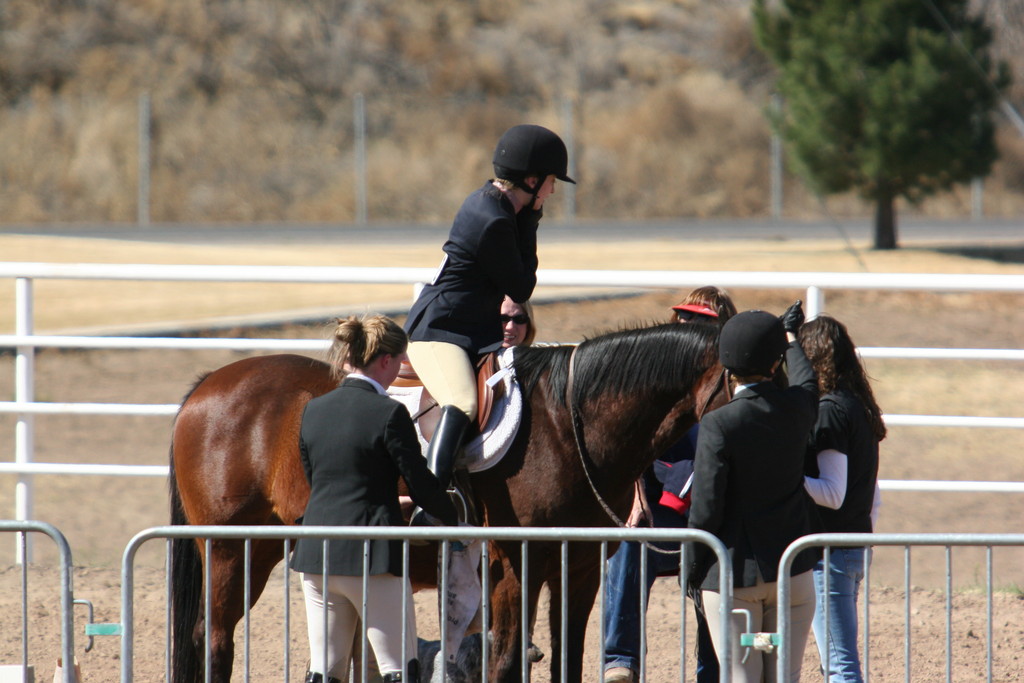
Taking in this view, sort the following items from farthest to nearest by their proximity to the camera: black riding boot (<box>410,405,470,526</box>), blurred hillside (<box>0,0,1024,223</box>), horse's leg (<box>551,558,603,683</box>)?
blurred hillside (<box>0,0,1024,223</box>) → horse's leg (<box>551,558,603,683</box>) → black riding boot (<box>410,405,470,526</box>)

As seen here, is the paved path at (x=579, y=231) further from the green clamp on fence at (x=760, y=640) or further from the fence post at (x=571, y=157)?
the green clamp on fence at (x=760, y=640)

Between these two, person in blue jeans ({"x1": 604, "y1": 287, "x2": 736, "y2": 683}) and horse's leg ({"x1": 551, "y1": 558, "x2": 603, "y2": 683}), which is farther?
person in blue jeans ({"x1": 604, "y1": 287, "x2": 736, "y2": 683})

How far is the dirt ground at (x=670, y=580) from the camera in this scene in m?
5.15

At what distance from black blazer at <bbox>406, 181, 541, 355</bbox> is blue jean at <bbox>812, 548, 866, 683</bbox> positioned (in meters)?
1.38

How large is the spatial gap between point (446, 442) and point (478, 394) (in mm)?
272

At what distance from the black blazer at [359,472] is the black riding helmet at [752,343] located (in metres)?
0.98

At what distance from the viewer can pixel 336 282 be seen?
19.2 ft

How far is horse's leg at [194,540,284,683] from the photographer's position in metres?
4.15

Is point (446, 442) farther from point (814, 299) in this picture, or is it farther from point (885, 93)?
point (885, 93)

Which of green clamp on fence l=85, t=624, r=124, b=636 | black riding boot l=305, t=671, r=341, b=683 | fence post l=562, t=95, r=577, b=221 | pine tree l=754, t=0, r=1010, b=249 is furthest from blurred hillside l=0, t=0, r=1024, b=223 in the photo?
green clamp on fence l=85, t=624, r=124, b=636

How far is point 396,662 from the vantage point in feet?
11.4

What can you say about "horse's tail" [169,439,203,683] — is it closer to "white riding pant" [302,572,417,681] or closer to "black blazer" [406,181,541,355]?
"white riding pant" [302,572,417,681]

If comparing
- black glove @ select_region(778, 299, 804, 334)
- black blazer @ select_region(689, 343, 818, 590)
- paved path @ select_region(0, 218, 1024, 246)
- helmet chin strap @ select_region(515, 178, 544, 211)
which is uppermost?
paved path @ select_region(0, 218, 1024, 246)

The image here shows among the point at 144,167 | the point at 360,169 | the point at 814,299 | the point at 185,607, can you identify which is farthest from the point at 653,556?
the point at 144,167
